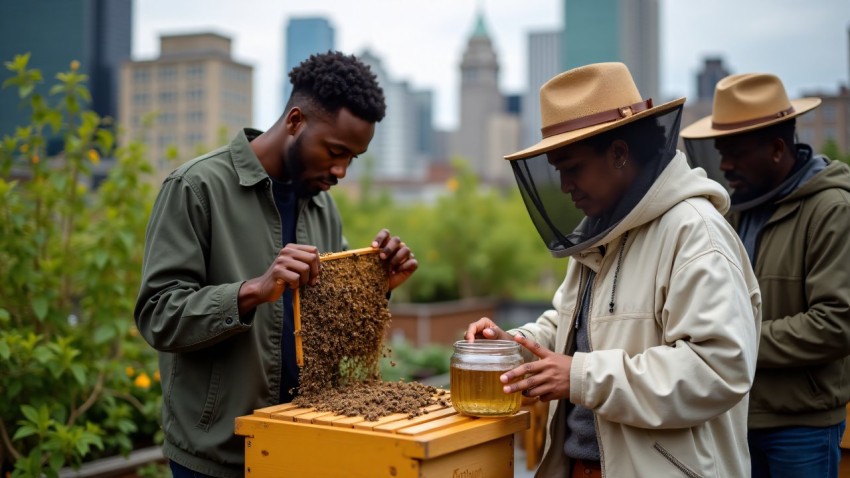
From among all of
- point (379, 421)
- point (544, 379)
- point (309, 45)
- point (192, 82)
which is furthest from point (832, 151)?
point (192, 82)

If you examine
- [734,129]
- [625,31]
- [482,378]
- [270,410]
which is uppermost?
[625,31]

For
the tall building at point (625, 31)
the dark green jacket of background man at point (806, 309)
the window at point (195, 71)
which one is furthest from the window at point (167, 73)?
the dark green jacket of background man at point (806, 309)

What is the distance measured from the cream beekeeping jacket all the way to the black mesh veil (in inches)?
1.5

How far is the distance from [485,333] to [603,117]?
0.76 meters

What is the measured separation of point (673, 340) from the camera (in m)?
2.16

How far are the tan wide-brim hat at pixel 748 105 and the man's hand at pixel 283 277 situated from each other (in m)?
1.92

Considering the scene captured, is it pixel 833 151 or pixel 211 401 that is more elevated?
pixel 833 151

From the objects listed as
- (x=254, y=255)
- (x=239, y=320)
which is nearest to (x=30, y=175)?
(x=254, y=255)

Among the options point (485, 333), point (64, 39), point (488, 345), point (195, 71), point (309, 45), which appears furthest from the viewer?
point (195, 71)

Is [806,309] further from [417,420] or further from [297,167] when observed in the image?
[297,167]

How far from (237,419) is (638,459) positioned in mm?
1160

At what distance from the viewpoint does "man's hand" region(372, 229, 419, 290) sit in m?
2.82

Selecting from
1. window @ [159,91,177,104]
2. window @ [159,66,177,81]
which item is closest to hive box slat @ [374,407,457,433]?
window @ [159,91,177,104]

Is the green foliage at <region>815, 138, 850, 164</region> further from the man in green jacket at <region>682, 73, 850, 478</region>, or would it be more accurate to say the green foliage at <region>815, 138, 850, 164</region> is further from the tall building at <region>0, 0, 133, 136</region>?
the tall building at <region>0, 0, 133, 136</region>
